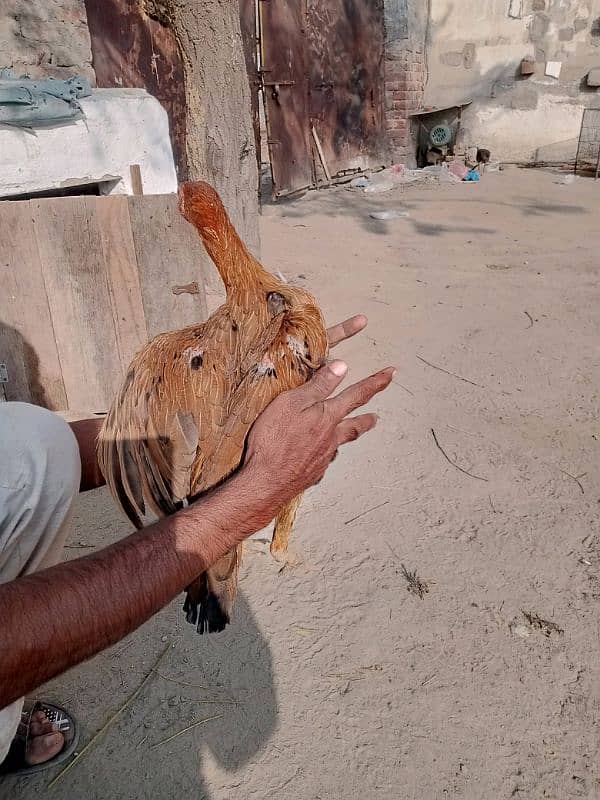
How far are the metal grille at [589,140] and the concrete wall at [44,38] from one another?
9.27 meters

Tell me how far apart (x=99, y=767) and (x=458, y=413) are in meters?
2.54

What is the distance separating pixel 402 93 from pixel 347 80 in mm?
1172

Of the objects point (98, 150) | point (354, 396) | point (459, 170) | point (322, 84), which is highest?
point (322, 84)

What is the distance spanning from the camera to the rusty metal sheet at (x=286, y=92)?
8266 millimetres

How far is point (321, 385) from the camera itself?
4.55 feet

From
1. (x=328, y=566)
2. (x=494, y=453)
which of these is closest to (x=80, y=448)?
(x=328, y=566)

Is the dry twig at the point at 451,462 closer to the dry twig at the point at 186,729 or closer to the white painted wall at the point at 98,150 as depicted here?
the dry twig at the point at 186,729

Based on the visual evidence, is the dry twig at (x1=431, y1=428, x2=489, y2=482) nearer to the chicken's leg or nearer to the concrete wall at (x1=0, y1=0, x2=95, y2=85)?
the chicken's leg

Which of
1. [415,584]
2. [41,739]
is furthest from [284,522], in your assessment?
[41,739]

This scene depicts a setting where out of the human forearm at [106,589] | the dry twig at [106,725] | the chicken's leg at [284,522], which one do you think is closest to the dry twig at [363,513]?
the chicken's leg at [284,522]

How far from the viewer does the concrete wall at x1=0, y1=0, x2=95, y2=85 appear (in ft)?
11.5

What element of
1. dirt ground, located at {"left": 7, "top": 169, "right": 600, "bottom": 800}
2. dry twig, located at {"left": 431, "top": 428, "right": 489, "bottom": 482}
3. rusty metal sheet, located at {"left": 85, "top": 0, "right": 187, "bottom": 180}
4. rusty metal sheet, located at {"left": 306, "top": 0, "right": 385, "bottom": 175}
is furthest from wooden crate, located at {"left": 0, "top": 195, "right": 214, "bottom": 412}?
rusty metal sheet, located at {"left": 306, "top": 0, "right": 385, "bottom": 175}

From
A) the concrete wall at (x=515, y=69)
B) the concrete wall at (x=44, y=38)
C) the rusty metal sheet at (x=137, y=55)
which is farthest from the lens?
the concrete wall at (x=515, y=69)

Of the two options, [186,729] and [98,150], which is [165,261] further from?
[186,729]
